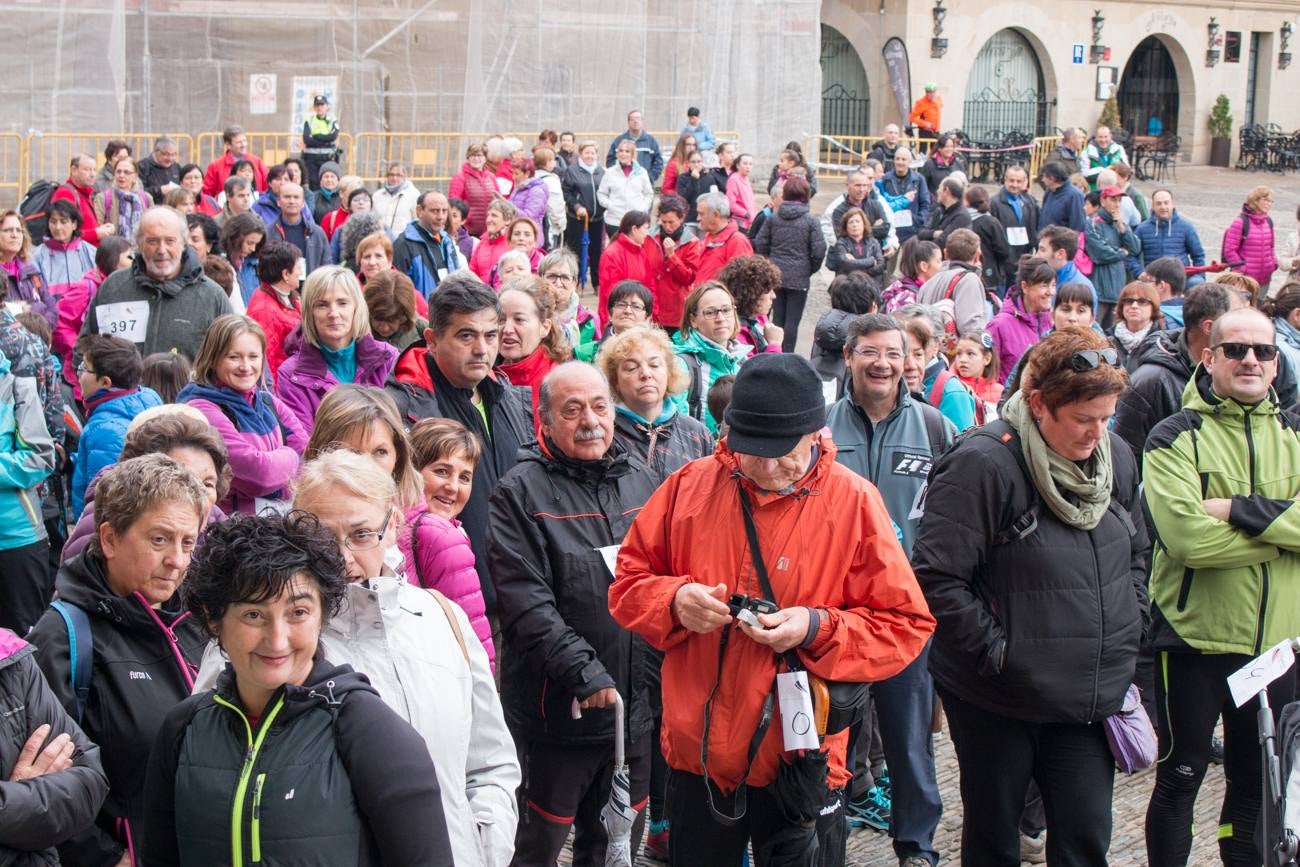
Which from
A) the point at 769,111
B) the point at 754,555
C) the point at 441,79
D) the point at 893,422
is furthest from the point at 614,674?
the point at 769,111

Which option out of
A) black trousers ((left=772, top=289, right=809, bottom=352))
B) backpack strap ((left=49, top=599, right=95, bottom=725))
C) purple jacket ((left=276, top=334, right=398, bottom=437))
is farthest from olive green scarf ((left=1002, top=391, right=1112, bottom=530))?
black trousers ((left=772, top=289, right=809, bottom=352))

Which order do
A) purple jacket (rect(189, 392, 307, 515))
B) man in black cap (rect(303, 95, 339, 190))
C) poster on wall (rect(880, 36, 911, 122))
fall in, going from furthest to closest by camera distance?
poster on wall (rect(880, 36, 911, 122)), man in black cap (rect(303, 95, 339, 190)), purple jacket (rect(189, 392, 307, 515))

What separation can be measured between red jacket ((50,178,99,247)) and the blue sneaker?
846 centimetres

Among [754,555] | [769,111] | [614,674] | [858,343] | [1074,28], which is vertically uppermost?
[1074,28]

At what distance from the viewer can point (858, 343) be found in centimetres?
526

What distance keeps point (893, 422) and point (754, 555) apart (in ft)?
5.95

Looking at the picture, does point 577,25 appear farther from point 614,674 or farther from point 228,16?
point 614,674

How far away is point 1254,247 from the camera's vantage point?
538 inches

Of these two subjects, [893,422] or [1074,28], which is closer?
[893,422]

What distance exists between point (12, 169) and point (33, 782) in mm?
15750

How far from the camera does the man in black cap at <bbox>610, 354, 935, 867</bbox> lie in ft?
11.7

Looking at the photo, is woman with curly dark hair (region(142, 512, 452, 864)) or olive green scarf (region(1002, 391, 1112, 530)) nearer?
woman with curly dark hair (region(142, 512, 452, 864))

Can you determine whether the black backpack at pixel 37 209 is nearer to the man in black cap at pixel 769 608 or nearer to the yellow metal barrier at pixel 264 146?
the yellow metal barrier at pixel 264 146

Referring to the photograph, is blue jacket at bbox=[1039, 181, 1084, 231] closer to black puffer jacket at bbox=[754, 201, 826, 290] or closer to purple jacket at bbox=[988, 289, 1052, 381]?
black puffer jacket at bbox=[754, 201, 826, 290]
